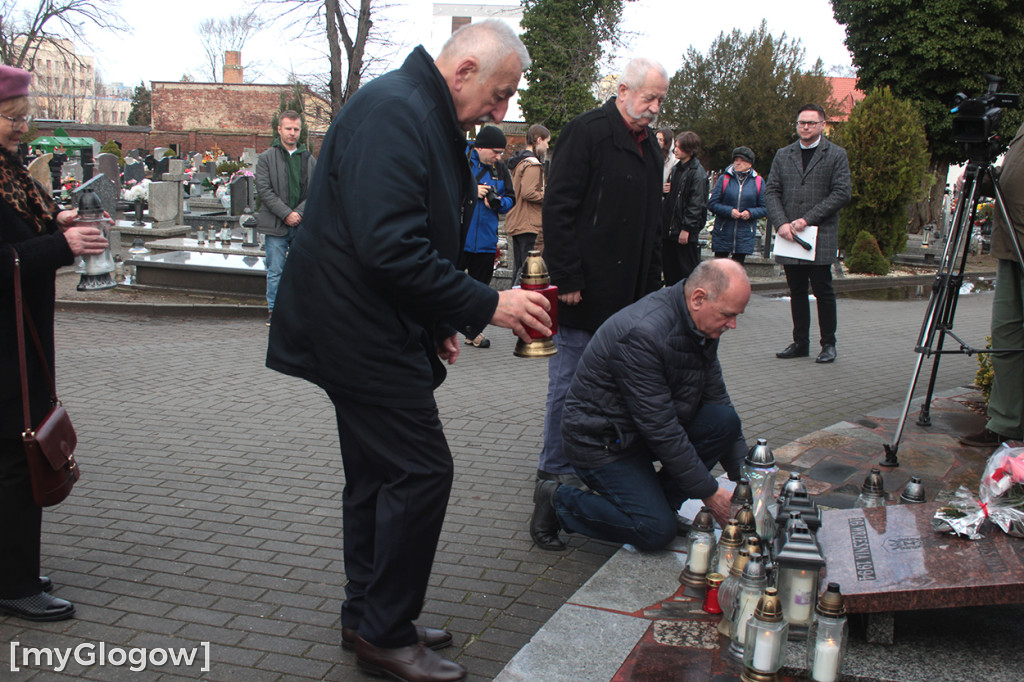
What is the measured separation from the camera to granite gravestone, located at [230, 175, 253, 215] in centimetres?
1872

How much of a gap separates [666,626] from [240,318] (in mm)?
8004

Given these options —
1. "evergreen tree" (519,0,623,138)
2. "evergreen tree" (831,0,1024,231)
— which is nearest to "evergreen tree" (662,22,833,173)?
"evergreen tree" (519,0,623,138)

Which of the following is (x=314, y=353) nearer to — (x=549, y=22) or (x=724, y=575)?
(x=724, y=575)

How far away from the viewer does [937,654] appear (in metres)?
3.01

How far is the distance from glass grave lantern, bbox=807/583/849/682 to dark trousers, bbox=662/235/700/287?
716cm

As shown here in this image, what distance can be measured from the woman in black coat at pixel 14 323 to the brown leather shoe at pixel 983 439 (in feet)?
16.0

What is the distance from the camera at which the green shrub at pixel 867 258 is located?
645 inches

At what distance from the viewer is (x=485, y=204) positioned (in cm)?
762

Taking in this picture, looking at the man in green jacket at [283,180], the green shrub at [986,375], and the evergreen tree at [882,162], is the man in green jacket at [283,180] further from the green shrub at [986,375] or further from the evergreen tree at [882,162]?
the evergreen tree at [882,162]

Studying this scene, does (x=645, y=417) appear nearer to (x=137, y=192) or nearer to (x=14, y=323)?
(x=14, y=323)

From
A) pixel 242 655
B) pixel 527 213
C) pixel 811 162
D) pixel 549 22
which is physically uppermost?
pixel 549 22

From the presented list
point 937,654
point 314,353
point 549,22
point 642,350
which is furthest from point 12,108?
point 549,22

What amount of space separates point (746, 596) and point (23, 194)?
288cm

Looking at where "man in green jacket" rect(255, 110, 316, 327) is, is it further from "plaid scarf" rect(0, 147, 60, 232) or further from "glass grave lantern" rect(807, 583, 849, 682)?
"glass grave lantern" rect(807, 583, 849, 682)
